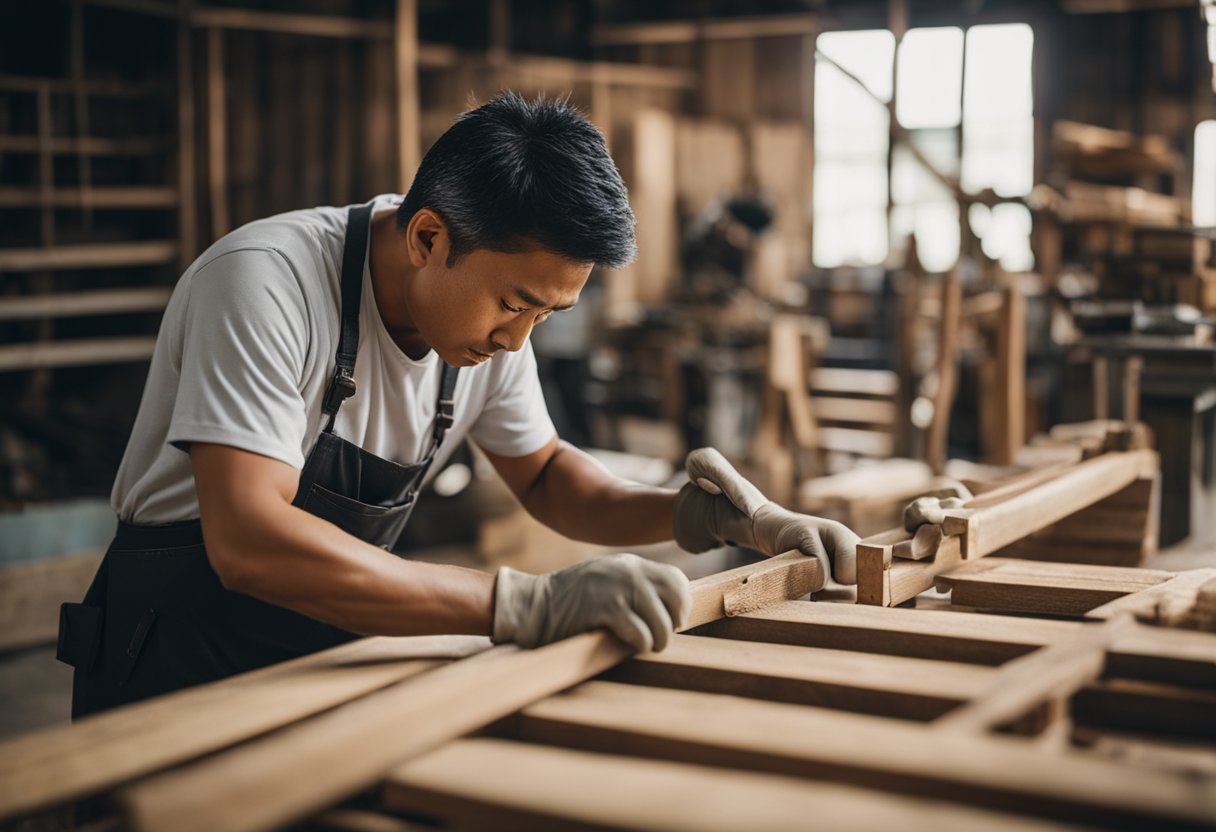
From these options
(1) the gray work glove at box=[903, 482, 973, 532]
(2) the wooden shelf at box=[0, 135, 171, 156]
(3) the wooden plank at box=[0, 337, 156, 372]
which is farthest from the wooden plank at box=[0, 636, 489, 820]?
(2) the wooden shelf at box=[0, 135, 171, 156]

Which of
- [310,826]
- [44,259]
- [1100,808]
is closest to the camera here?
[1100,808]

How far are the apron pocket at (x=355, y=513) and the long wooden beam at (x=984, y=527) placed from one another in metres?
0.90

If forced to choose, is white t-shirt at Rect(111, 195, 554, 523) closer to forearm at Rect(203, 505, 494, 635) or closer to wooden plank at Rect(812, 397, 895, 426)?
forearm at Rect(203, 505, 494, 635)

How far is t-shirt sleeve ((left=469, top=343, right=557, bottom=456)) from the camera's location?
2529 millimetres

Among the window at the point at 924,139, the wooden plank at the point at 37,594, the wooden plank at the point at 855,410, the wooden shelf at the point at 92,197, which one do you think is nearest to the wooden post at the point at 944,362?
the wooden plank at the point at 855,410

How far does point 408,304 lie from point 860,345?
8.90 m

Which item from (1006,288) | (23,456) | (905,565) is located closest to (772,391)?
(1006,288)

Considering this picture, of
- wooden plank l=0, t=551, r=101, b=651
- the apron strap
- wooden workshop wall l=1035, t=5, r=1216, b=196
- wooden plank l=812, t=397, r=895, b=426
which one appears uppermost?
wooden workshop wall l=1035, t=5, r=1216, b=196

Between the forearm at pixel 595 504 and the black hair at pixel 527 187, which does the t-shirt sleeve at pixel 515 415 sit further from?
the black hair at pixel 527 187

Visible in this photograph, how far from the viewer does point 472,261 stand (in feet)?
6.62

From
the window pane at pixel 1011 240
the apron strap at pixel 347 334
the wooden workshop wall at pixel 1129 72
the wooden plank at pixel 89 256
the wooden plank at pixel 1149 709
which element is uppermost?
the wooden workshop wall at pixel 1129 72

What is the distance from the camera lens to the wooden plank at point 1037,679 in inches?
49.8

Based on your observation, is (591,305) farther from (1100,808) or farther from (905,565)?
(1100,808)

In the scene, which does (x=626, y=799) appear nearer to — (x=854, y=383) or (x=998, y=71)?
(x=854, y=383)
